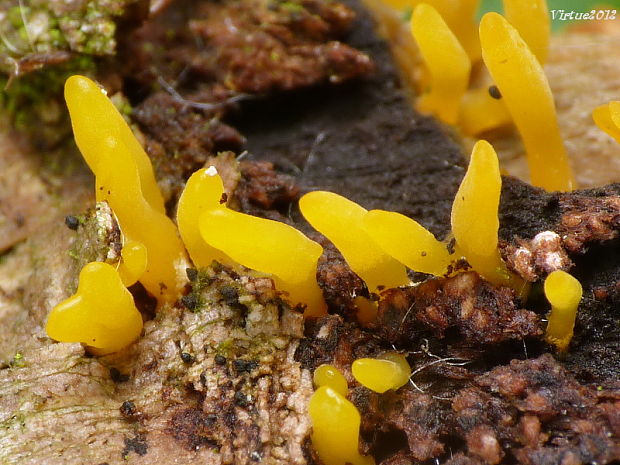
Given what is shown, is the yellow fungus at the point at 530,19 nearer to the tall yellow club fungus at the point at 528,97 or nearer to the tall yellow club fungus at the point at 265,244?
the tall yellow club fungus at the point at 528,97

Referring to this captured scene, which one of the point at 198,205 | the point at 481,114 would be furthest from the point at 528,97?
the point at 198,205

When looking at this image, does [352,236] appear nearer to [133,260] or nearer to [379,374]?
[379,374]

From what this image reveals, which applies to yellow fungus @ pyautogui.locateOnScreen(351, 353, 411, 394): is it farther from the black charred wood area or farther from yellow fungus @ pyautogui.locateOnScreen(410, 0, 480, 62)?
yellow fungus @ pyautogui.locateOnScreen(410, 0, 480, 62)

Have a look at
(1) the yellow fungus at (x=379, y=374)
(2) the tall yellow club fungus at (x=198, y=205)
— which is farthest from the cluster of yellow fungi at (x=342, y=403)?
(2) the tall yellow club fungus at (x=198, y=205)

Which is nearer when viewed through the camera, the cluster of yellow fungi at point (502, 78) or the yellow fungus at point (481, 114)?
the cluster of yellow fungi at point (502, 78)

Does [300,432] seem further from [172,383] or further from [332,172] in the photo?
[332,172]

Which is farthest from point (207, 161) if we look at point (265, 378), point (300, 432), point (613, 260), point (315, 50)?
point (613, 260)
